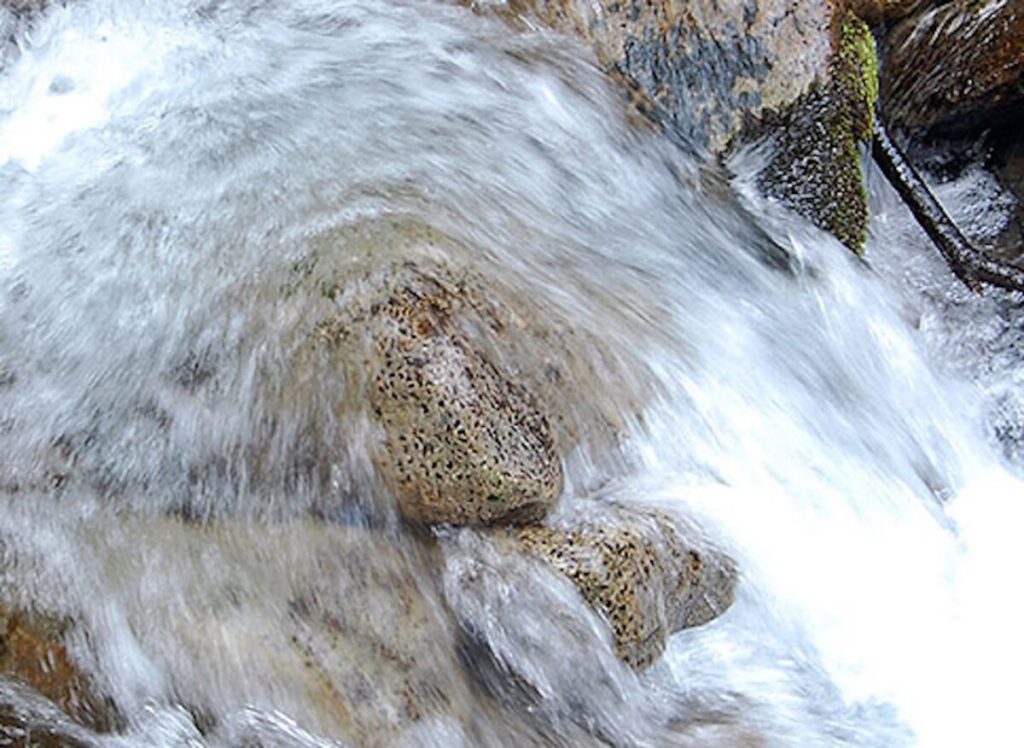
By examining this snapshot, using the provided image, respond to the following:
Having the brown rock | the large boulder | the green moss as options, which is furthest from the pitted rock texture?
the brown rock

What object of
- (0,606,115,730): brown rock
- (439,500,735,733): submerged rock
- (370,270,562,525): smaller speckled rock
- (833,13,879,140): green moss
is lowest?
(0,606,115,730): brown rock

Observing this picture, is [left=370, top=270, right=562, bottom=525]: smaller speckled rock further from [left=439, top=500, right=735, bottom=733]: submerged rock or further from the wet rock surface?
[left=439, top=500, right=735, bottom=733]: submerged rock

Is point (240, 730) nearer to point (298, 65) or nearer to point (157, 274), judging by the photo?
point (157, 274)

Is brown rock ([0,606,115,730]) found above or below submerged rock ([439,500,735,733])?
below

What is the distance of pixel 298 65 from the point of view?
15.6 feet

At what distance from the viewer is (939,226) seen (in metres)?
5.18

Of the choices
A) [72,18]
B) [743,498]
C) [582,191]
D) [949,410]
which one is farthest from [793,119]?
[72,18]

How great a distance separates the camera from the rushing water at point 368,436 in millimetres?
3205

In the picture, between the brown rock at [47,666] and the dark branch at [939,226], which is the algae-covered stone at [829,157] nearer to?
the dark branch at [939,226]

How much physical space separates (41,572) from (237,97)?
2.22 m

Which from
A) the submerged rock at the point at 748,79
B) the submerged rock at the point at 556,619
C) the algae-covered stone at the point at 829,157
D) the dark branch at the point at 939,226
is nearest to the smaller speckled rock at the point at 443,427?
the submerged rock at the point at 556,619

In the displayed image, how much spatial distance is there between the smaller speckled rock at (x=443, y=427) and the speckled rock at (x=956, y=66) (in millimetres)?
3181

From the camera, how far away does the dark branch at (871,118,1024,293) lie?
5.11 metres

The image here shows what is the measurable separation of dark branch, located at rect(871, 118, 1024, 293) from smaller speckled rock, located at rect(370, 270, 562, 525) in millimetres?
2706
